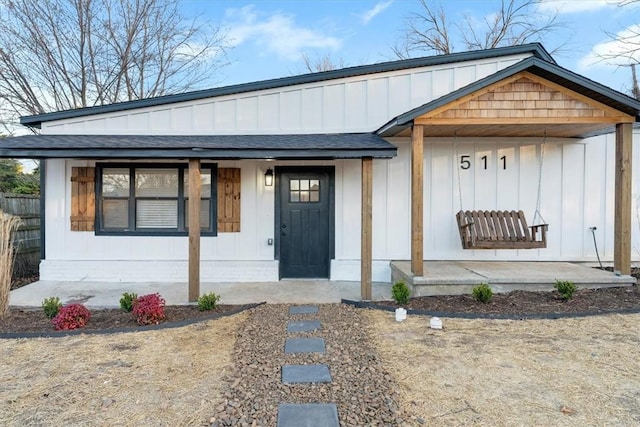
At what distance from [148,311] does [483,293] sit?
399 cm

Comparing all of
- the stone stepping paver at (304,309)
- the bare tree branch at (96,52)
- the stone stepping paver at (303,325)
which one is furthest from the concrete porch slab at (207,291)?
the bare tree branch at (96,52)

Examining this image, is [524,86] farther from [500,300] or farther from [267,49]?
[267,49]

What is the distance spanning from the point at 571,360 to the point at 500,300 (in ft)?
5.67

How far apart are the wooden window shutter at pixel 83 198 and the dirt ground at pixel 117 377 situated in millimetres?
3232

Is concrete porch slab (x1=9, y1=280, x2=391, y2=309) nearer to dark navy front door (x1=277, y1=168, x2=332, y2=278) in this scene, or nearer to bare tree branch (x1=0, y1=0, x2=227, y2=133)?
dark navy front door (x1=277, y1=168, x2=332, y2=278)

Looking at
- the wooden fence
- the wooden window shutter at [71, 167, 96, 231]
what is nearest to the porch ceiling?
the wooden window shutter at [71, 167, 96, 231]

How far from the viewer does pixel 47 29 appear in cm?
1198

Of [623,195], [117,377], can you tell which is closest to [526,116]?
[623,195]

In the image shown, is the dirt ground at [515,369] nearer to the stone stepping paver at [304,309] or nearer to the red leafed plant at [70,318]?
the stone stepping paver at [304,309]

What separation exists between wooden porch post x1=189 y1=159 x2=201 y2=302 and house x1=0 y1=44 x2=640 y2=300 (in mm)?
1431

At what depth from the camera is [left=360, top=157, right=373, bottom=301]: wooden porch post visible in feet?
17.1

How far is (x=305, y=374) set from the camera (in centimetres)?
304

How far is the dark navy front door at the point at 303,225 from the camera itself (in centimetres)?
680

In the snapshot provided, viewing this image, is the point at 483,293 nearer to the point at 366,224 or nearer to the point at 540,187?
A: the point at 366,224
